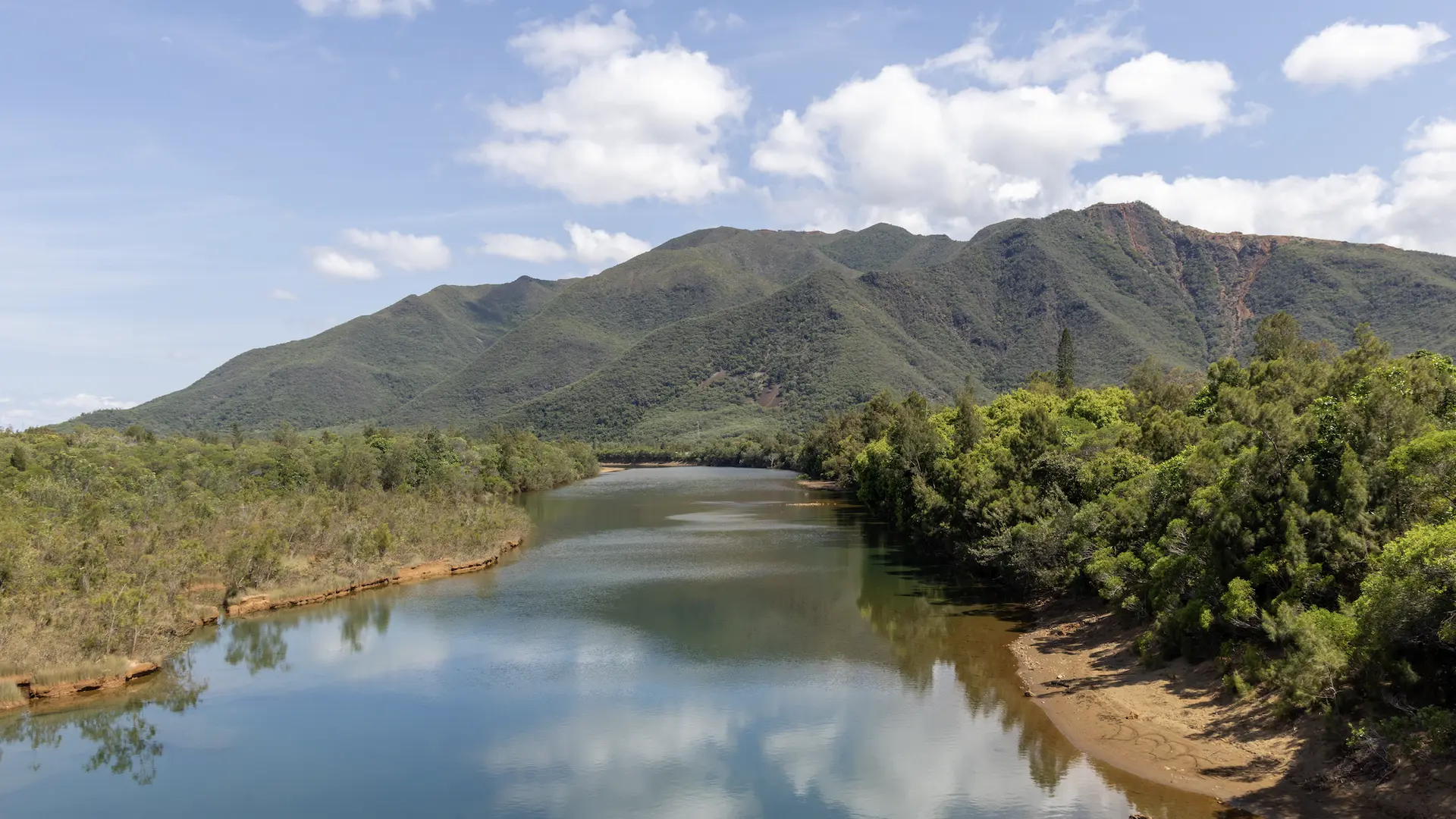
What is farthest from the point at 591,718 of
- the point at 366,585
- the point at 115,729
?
the point at 366,585

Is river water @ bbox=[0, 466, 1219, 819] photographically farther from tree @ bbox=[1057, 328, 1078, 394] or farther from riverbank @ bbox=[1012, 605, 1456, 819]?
tree @ bbox=[1057, 328, 1078, 394]

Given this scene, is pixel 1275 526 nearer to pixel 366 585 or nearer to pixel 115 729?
pixel 115 729

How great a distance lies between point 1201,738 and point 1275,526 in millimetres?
6668

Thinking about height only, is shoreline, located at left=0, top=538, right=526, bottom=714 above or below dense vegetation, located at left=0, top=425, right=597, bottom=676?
below

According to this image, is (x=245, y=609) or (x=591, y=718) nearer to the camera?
(x=591, y=718)

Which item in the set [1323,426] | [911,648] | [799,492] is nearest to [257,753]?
[911,648]

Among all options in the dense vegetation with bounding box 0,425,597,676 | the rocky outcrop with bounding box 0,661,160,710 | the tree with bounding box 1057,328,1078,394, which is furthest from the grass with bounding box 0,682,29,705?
the tree with bounding box 1057,328,1078,394

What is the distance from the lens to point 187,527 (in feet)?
177

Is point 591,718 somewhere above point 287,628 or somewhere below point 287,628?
below

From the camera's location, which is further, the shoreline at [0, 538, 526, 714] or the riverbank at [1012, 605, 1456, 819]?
the shoreline at [0, 538, 526, 714]

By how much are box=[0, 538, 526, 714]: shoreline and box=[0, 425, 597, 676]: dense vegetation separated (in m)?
0.51

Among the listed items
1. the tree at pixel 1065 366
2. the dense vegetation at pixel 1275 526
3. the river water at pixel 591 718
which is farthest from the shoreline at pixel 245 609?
the tree at pixel 1065 366

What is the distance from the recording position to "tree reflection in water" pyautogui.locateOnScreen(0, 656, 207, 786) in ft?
90.8

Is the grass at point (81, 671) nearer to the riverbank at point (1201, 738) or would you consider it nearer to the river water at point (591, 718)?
the river water at point (591, 718)
